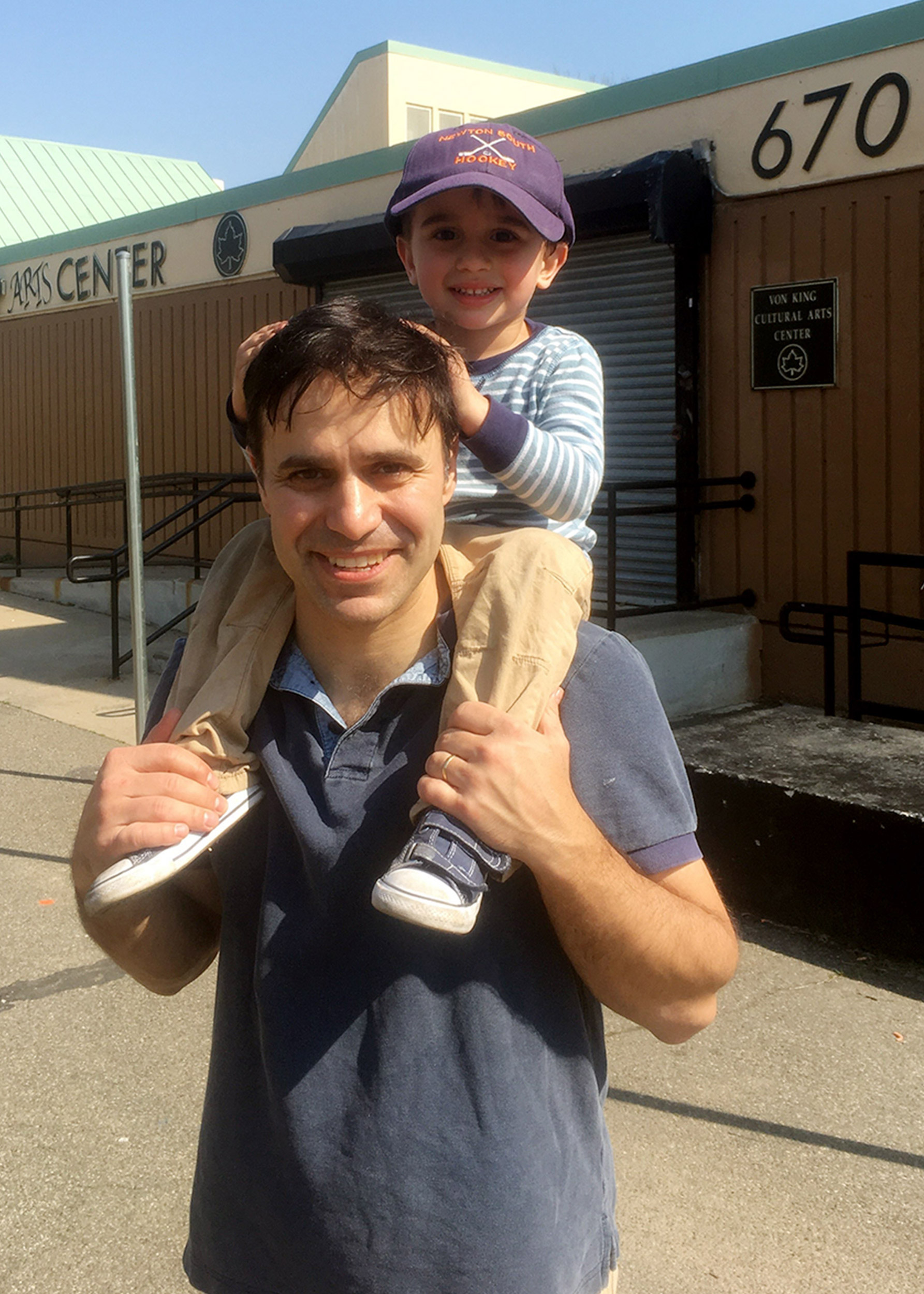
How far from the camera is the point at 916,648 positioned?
773cm

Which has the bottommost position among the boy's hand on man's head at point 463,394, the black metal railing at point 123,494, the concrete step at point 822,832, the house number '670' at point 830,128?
the concrete step at point 822,832

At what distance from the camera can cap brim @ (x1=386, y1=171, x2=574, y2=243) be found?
92.8 inches

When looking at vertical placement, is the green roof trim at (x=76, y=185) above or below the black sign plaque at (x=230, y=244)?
above

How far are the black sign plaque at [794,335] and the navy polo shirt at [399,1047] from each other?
691 cm

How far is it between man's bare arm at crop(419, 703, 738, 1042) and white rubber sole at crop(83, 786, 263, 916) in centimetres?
30

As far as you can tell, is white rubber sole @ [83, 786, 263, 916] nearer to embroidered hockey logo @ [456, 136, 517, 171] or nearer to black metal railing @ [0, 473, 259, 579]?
embroidered hockey logo @ [456, 136, 517, 171]

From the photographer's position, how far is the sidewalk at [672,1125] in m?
3.11

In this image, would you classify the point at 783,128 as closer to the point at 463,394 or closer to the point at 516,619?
the point at 463,394

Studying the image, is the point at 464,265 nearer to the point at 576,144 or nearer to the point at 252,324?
the point at 576,144

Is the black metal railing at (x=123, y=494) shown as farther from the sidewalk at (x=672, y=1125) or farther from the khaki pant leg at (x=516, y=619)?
the khaki pant leg at (x=516, y=619)

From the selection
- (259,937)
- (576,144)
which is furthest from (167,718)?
(576,144)

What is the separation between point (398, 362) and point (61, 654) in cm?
980

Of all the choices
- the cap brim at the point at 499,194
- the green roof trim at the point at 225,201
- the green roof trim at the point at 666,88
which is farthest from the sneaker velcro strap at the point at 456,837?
the green roof trim at the point at 225,201

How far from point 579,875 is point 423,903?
7.1 inches
